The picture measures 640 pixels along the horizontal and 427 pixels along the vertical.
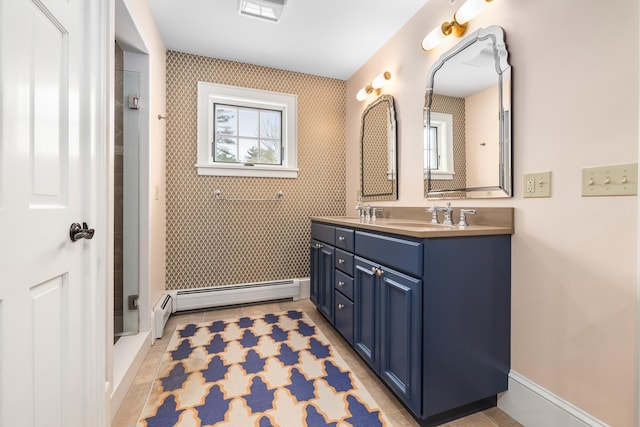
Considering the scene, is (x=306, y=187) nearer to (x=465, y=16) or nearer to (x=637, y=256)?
(x=465, y=16)

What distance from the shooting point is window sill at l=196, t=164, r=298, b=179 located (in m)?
2.67

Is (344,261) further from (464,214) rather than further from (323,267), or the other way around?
(464,214)

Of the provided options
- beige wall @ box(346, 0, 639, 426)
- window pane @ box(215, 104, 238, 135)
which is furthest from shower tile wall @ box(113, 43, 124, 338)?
beige wall @ box(346, 0, 639, 426)

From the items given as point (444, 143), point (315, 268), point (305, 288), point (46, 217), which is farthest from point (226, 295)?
point (444, 143)

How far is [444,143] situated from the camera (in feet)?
6.10

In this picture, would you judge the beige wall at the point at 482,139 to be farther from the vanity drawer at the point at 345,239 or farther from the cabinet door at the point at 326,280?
the cabinet door at the point at 326,280

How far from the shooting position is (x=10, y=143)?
711 mm

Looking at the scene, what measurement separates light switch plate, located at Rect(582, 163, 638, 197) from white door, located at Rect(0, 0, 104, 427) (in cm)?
183

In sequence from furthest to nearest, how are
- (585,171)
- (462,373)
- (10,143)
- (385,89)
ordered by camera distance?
(385,89), (462,373), (585,171), (10,143)

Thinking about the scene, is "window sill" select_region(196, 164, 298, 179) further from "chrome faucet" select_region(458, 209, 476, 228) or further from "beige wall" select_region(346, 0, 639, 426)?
"beige wall" select_region(346, 0, 639, 426)

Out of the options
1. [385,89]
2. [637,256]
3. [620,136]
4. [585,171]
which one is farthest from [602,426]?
[385,89]

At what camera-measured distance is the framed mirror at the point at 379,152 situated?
7.73 ft

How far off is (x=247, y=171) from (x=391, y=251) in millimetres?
1831

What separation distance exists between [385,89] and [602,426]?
2.39 m
